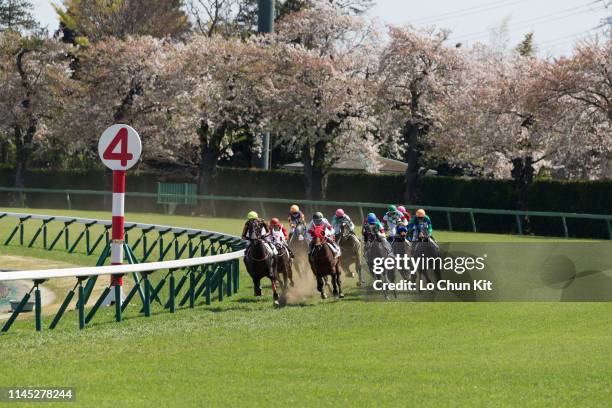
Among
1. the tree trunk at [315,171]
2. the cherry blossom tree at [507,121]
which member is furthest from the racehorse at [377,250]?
the tree trunk at [315,171]

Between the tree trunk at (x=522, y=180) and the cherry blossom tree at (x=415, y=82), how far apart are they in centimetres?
508

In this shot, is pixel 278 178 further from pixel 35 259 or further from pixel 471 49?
pixel 35 259

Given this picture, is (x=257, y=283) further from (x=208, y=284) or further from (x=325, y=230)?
(x=325, y=230)

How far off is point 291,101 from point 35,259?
2329cm

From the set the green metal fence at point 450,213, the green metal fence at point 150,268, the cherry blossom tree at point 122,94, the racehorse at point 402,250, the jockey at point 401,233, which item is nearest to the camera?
the green metal fence at point 150,268

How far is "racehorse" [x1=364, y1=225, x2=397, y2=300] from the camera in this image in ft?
57.8

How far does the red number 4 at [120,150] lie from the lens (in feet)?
50.3

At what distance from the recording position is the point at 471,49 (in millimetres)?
49750

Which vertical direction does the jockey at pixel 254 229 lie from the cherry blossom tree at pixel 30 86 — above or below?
below

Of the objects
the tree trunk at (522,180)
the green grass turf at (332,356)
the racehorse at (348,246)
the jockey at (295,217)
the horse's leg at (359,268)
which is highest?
the tree trunk at (522,180)

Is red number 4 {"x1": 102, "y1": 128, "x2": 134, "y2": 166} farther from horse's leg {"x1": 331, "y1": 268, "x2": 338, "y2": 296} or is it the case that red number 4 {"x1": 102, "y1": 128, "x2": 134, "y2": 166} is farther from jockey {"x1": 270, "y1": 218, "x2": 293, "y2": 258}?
horse's leg {"x1": 331, "y1": 268, "x2": 338, "y2": 296}

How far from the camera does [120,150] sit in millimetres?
15367

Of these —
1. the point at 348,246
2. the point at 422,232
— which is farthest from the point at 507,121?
the point at 422,232

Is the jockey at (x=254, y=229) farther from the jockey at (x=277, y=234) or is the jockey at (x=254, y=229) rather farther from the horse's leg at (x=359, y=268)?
the horse's leg at (x=359, y=268)
